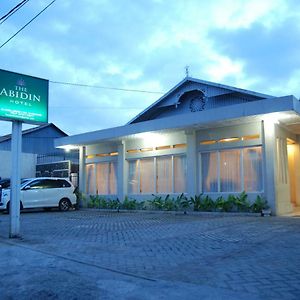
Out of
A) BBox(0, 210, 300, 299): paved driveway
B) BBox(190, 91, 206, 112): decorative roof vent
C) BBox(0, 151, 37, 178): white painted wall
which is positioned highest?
BBox(190, 91, 206, 112): decorative roof vent

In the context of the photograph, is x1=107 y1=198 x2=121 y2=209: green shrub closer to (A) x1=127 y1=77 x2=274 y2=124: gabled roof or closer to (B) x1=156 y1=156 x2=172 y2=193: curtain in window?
(B) x1=156 y1=156 x2=172 y2=193: curtain in window

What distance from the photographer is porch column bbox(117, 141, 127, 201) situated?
19703 millimetres

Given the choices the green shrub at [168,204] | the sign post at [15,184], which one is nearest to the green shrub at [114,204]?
the green shrub at [168,204]

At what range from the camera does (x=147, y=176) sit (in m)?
19.0

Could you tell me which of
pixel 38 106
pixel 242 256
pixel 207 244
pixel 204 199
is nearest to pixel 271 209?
pixel 204 199

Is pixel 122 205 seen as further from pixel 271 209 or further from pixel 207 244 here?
pixel 207 244

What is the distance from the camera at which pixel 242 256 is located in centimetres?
709

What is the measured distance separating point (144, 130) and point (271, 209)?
6323mm

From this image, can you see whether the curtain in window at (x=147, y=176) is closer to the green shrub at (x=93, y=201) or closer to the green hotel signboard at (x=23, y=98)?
the green shrub at (x=93, y=201)

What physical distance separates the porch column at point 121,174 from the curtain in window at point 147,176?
101 cm

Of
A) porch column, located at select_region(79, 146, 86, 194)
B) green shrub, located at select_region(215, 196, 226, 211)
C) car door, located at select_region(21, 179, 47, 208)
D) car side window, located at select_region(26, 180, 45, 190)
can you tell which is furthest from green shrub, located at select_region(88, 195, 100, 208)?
green shrub, located at select_region(215, 196, 226, 211)

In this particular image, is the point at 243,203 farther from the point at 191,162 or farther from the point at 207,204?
the point at 191,162


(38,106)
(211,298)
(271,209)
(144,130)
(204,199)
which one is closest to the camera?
(211,298)

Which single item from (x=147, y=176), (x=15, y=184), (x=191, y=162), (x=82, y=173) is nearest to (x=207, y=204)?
(x=191, y=162)
